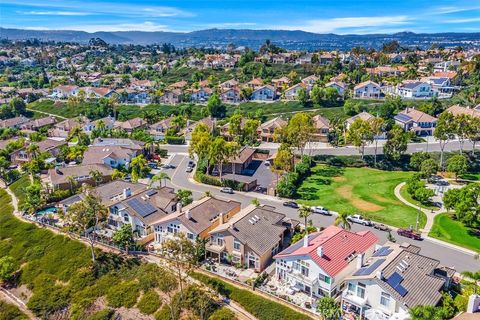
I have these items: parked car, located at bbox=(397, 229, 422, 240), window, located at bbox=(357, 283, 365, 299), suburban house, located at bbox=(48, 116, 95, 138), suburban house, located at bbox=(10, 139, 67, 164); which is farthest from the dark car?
suburban house, located at bbox=(48, 116, 95, 138)

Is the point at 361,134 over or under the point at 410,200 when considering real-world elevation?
over

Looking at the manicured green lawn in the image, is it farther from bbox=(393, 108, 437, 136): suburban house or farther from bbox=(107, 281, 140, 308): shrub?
bbox=(107, 281, 140, 308): shrub

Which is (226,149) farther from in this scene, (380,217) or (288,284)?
(288,284)

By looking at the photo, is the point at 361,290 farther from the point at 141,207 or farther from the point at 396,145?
the point at 396,145

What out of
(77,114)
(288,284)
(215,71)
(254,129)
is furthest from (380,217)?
(215,71)

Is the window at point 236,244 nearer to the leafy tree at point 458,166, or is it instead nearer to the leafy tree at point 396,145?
the leafy tree at point 458,166

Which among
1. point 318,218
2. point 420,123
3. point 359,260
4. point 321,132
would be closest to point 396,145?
point 321,132

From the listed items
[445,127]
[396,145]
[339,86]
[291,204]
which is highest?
[339,86]
